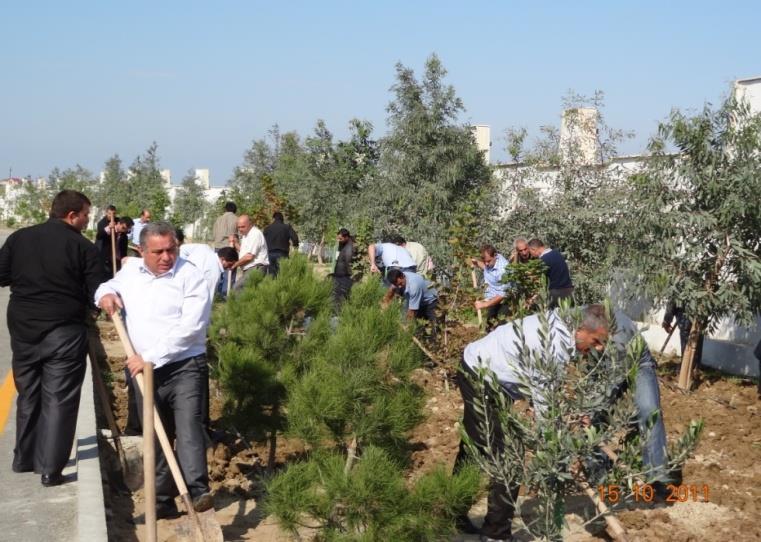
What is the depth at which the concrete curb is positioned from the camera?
188 inches

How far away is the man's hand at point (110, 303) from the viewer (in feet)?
16.6

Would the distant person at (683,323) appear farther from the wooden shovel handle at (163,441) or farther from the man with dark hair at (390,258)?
the wooden shovel handle at (163,441)

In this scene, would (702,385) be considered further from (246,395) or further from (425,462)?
(246,395)

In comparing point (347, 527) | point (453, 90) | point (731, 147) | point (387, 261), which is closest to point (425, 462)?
point (347, 527)

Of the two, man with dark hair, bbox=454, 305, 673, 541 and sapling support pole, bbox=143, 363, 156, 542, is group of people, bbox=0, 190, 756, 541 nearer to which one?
man with dark hair, bbox=454, 305, 673, 541

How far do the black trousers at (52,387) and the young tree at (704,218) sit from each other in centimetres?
586

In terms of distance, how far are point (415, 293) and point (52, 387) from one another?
469 cm

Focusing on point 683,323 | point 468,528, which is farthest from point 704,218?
point 468,528

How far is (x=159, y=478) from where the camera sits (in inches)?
209

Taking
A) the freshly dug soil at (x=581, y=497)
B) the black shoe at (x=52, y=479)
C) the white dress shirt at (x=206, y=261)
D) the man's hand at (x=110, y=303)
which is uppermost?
the white dress shirt at (x=206, y=261)

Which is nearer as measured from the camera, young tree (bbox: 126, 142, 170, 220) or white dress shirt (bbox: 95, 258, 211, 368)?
white dress shirt (bbox: 95, 258, 211, 368)

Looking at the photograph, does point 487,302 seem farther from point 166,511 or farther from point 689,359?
point 166,511

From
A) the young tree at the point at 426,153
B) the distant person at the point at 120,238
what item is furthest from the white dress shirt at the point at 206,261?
the young tree at the point at 426,153

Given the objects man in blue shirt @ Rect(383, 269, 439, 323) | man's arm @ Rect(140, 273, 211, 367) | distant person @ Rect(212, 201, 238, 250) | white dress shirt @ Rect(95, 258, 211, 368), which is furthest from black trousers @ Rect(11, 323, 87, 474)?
distant person @ Rect(212, 201, 238, 250)
